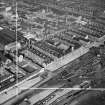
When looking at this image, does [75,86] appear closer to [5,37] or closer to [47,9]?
[5,37]

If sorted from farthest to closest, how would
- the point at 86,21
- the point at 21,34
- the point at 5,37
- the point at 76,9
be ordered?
the point at 76,9, the point at 86,21, the point at 21,34, the point at 5,37

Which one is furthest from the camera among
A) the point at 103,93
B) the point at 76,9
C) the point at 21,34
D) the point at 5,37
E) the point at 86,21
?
the point at 76,9

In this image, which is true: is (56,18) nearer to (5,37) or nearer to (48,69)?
(5,37)

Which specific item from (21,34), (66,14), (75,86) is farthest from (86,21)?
(75,86)

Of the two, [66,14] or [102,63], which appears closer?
[102,63]

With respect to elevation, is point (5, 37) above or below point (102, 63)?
above

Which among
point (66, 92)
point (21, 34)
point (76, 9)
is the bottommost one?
point (66, 92)
